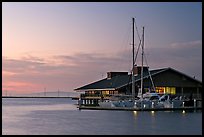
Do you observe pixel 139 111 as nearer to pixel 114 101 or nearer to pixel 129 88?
pixel 114 101

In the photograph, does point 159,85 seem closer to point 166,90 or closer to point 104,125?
point 166,90

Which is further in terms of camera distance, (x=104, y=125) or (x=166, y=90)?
(x=166, y=90)

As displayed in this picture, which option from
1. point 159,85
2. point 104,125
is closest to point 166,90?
point 159,85

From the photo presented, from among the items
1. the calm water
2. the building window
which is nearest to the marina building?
the building window

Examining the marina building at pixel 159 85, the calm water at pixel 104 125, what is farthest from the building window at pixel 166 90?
the calm water at pixel 104 125

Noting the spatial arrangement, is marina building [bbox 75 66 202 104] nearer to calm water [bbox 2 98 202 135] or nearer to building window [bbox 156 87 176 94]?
building window [bbox 156 87 176 94]

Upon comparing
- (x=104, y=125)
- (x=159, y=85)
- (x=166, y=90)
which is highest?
(x=159, y=85)

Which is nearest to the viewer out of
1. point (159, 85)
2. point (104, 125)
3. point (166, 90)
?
point (104, 125)

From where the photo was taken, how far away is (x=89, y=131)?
21.3 m

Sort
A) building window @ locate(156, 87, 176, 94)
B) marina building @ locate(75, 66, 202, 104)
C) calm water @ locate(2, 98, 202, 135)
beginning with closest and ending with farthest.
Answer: calm water @ locate(2, 98, 202, 135)
marina building @ locate(75, 66, 202, 104)
building window @ locate(156, 87, 176, 94)

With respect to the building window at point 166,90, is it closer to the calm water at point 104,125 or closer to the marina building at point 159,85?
the marina building at point 159,85

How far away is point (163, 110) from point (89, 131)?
21282mm

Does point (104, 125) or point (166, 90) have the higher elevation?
point (166, 90)

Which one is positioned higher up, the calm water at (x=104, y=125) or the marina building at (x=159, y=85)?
the marina building at (x=159, y=85)
